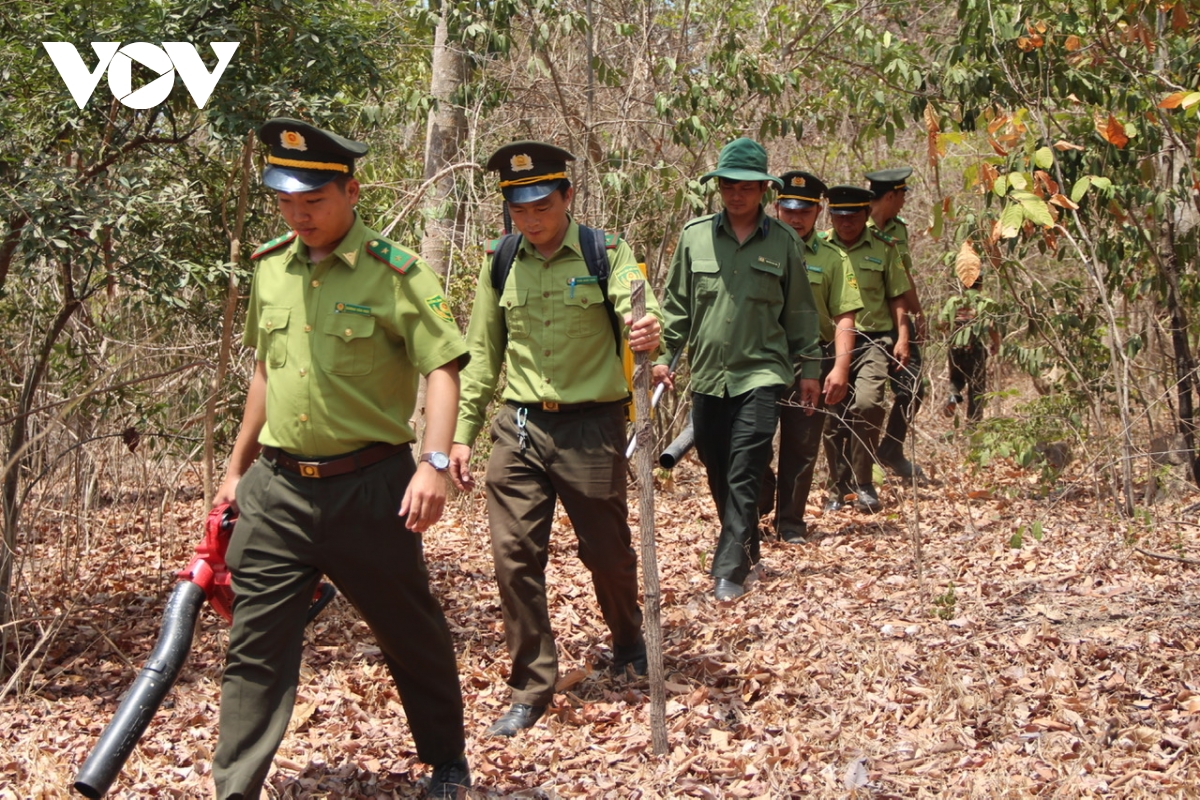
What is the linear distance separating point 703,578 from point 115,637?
3.13 meters

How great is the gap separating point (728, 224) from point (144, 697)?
3.98 metres

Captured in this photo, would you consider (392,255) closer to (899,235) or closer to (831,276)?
(831,276)

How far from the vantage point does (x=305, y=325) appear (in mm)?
4070

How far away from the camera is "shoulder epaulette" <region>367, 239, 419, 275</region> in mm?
4090

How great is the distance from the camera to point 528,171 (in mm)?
4922

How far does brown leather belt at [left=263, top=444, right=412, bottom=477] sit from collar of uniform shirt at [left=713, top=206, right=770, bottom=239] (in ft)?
10.1

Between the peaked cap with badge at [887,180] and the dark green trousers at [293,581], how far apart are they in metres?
5.72

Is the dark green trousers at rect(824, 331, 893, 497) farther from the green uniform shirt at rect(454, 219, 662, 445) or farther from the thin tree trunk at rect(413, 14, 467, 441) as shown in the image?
the green uniform shirt at rect(454, 219, 662, 445)

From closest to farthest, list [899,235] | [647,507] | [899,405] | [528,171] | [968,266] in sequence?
1. [647,507]
2. [528,171]
3. [968,266]
4. [899,235]
5. [899,405]

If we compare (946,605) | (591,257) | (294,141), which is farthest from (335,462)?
(946,605)

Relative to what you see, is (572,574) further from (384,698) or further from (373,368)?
(373,368)

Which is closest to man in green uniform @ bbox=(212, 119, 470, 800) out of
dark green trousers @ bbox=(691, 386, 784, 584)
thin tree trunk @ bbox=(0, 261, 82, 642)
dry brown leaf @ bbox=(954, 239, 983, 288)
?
thin tree trunk @ bbox=(0, 261, 82, 642)

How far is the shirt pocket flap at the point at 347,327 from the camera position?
A: 4.03m

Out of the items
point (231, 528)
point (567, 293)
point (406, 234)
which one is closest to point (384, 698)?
point (231, 528)
